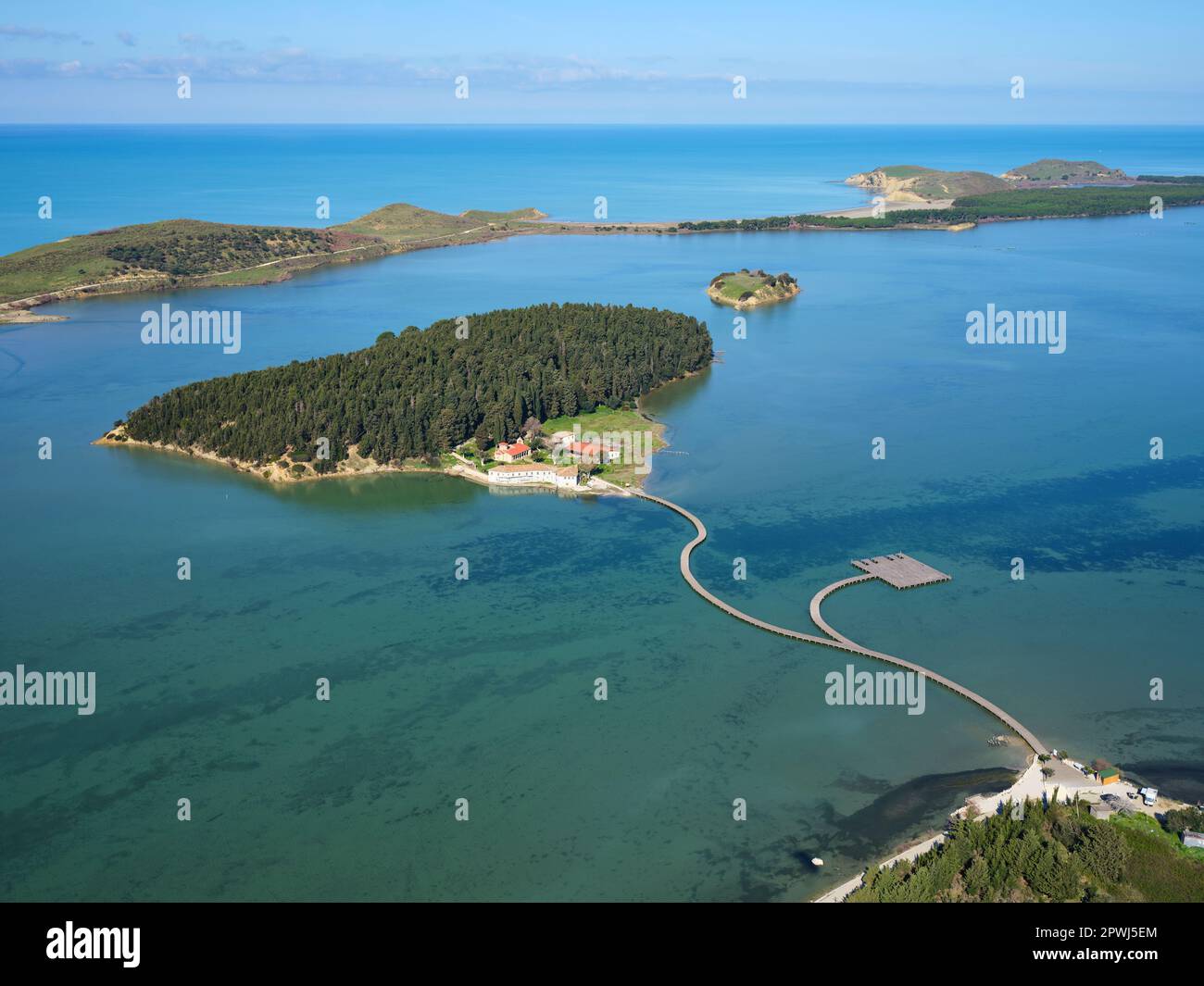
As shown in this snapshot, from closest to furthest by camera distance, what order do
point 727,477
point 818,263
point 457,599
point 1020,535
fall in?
point 457,599 < point 1020,535 < point 727,477 < point 818,263

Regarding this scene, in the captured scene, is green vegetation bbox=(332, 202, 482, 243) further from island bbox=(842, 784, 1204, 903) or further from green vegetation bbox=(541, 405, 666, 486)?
island bbox=(842, 784, 1204, 903)


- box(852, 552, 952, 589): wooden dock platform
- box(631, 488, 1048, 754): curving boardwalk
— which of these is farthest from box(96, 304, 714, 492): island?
box(852, 552, 952, 589): wooden dock platform

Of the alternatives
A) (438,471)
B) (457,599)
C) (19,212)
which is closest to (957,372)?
(438,471)

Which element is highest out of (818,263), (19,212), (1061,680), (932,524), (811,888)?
(19,212)

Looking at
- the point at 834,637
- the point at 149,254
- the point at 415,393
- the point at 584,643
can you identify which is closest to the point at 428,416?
the point at 415,393

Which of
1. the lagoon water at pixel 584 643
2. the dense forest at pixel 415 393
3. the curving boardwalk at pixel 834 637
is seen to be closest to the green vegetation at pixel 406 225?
the lagoon water at pixel 584 643

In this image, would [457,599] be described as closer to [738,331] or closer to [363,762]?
[363,762]

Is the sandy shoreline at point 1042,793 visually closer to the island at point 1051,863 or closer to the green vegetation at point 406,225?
the island at point 1051,863
